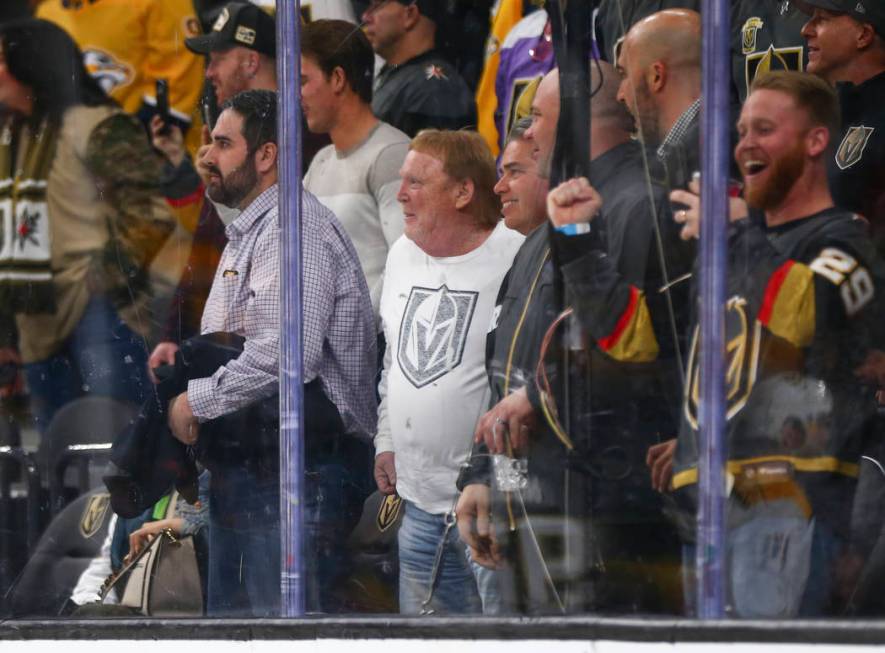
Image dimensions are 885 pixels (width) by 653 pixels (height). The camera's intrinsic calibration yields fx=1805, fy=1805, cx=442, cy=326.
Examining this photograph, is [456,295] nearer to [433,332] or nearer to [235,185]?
[433,332]

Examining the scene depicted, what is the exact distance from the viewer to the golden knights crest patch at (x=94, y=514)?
152 inches

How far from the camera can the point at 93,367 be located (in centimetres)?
392

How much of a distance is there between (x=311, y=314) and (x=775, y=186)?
99cm

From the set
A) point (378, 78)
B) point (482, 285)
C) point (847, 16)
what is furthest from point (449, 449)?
point (847, 16)

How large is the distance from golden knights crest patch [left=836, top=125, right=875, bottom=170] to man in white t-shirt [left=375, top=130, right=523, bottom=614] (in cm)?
62

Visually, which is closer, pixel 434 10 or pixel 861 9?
pixel 861 9

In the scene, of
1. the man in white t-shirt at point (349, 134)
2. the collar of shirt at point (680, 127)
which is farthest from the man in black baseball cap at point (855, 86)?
the man in white t-shirt at point (349, 134)

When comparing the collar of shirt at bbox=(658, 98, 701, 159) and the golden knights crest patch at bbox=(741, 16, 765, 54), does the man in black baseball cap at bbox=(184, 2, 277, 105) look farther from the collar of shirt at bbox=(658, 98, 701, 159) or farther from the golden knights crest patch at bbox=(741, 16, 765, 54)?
the golden knights crest patch at bbox=(741, 16, 765, 54)

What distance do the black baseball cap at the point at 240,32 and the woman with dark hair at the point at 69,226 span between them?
0.25m

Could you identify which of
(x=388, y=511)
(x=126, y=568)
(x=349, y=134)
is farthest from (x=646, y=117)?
(x=126, y=568)

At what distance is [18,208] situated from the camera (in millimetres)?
3930

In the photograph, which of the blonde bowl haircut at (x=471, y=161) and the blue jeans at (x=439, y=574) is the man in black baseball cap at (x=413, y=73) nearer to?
the blonde bowl haircut at (x=471, y=161)

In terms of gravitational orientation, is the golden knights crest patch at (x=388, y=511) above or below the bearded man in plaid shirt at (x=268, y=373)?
below

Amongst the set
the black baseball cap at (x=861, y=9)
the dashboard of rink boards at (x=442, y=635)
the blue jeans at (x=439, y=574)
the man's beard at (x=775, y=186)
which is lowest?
the dashboard of rink boards at (x=442, y=635)
